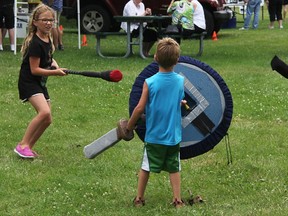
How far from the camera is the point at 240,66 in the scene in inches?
548

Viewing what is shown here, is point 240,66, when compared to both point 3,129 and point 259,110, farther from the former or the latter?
point 3,129

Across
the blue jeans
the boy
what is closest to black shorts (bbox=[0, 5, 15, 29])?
the blue jeans

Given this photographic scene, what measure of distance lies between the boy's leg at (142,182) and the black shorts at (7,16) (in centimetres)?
1080

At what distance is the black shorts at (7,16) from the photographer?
15664mm

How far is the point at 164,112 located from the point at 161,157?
338mm

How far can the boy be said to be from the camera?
536cm

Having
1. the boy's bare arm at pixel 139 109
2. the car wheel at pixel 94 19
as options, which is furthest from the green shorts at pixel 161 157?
the car wheel at pixel 94 19

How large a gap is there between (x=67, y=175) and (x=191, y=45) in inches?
470

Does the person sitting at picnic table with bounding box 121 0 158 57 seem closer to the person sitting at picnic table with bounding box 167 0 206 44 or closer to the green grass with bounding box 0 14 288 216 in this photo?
the person sitting at picnic table with bounding box 167 0 206 44

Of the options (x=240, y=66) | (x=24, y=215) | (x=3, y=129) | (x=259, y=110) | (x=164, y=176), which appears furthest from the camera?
(x=240, y=66)

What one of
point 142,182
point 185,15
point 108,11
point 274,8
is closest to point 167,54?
point 142,182

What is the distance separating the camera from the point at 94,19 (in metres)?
20.2

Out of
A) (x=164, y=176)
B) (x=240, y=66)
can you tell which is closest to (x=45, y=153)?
(x=164, y=176)

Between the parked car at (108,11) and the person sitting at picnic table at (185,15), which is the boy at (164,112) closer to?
the person sitting at picnic table at (185,15)
